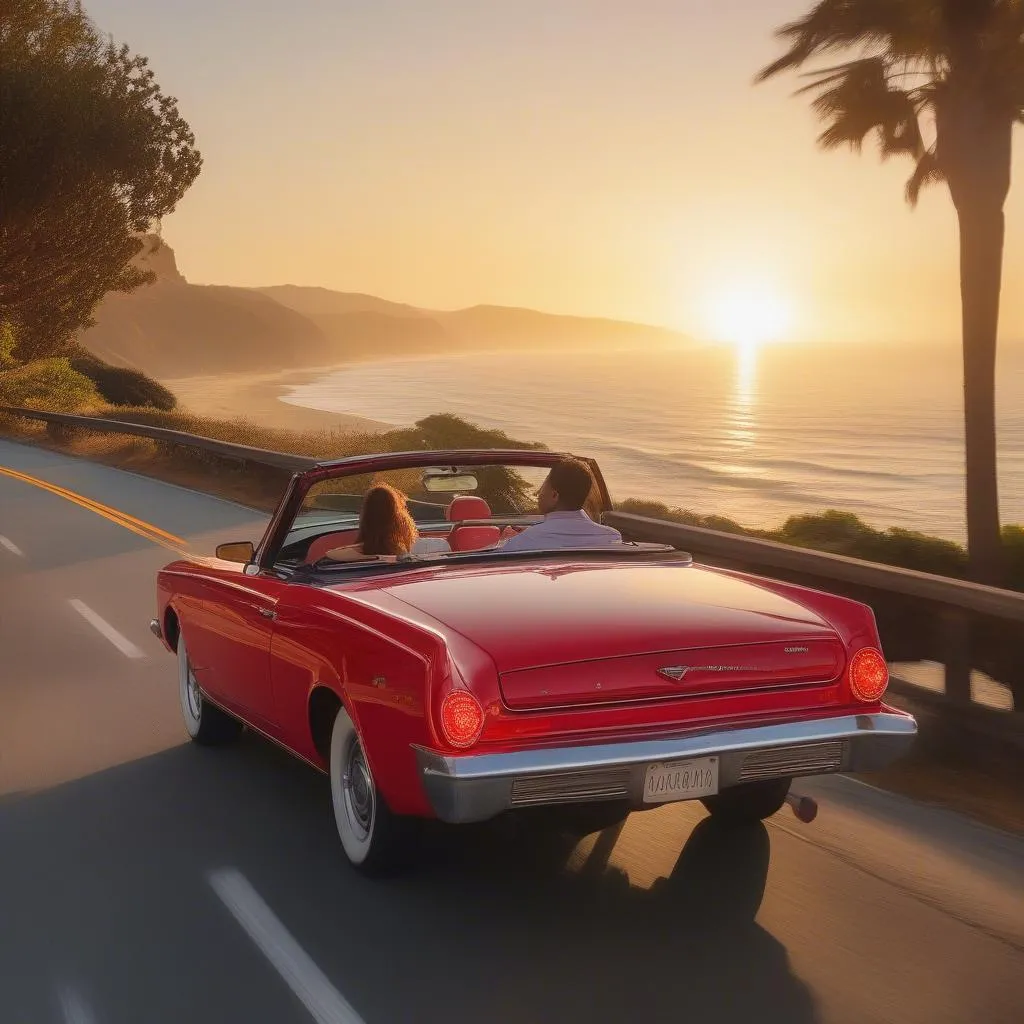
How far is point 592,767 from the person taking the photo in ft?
14.5

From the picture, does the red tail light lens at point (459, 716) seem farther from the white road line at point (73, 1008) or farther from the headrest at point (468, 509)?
the headrest at point (468, 509)

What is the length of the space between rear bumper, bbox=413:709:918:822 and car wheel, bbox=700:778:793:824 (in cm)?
92

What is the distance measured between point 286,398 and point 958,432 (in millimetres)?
67970

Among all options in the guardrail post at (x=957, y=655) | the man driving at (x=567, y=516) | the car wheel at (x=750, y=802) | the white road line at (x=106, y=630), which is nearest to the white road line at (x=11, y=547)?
the white road line at (x=106, y=630)

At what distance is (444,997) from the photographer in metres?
4.22

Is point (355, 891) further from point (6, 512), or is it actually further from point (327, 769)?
point (6, 512)

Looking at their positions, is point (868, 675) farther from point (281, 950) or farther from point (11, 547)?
point (11, 547)

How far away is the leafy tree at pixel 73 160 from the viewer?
102ft

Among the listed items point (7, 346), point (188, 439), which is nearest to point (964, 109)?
point (188, 439)

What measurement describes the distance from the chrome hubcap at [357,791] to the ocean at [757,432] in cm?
3283

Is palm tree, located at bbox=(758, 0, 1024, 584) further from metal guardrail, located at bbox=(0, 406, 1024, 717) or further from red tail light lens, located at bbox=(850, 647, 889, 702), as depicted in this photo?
red tail light lens, located at bbox=(850, 647, 889, 702)

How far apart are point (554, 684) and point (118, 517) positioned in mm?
15956

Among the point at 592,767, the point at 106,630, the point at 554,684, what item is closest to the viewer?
the point at 592,767

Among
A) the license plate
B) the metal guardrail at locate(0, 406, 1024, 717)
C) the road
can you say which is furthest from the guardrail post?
the license plate
